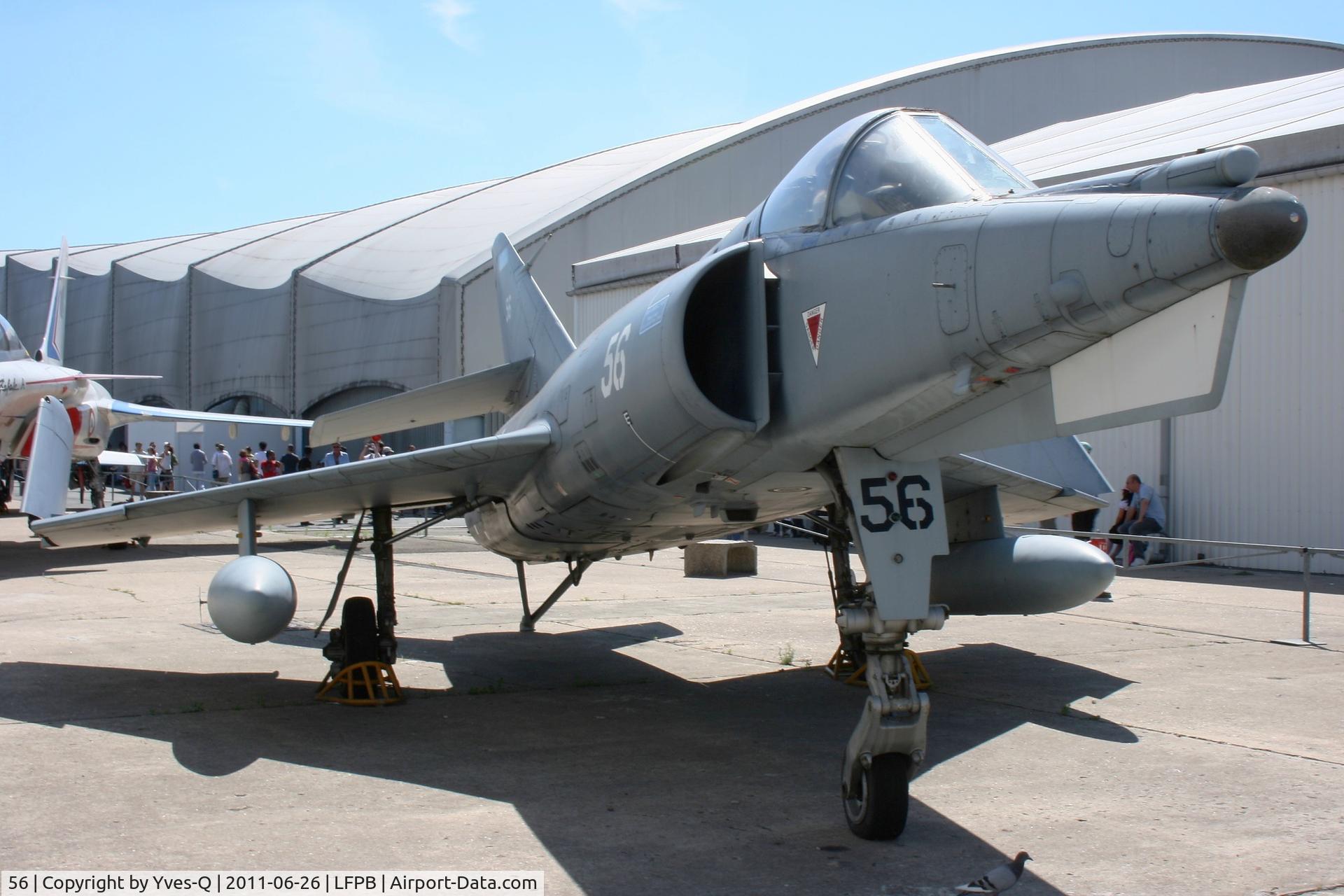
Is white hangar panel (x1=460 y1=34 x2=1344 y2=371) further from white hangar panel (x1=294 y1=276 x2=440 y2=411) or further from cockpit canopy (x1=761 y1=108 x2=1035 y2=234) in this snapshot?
cockpit canopy (x1=761 y1=108 x2=1035 y2=234)

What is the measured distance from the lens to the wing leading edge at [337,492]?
276 inches

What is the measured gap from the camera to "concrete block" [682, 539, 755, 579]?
55.4 ft

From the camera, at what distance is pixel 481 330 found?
3791 centimetres

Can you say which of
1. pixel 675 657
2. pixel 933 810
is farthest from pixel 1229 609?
pixel 933 810

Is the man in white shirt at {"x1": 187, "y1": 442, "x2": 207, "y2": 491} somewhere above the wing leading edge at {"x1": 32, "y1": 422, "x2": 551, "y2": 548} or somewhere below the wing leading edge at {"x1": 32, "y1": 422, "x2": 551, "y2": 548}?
above

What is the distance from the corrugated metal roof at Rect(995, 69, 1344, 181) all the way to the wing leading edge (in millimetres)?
11937

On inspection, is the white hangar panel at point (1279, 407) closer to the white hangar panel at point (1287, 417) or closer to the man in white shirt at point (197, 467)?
the white hangar panel at point (1287, 417)

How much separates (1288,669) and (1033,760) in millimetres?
3852

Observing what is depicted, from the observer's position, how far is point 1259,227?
10.9 feet

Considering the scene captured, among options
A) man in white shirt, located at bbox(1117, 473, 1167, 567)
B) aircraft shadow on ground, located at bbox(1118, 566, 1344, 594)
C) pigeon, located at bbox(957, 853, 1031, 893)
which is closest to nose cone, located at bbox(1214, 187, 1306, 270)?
pigeon, located at bbox(957, 853, 1031, 893)

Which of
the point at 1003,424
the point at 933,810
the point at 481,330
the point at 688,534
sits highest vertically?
the point at 481,330

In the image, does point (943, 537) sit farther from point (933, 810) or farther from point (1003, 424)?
point (933, 810)

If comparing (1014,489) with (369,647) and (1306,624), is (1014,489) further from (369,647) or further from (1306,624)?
(369,647)

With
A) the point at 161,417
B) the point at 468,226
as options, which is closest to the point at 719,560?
the point at 161,417
